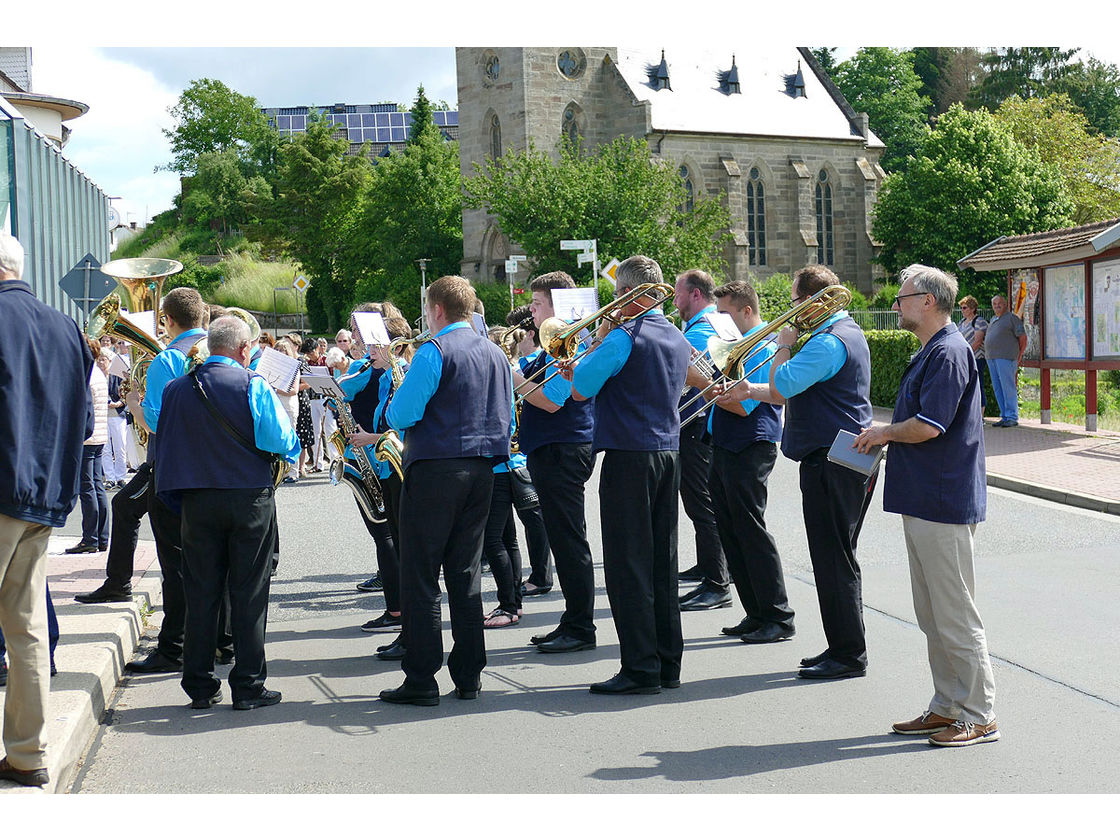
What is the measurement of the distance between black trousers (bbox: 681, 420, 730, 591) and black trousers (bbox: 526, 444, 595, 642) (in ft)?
4.41

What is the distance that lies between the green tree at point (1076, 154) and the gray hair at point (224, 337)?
4615 centimetres

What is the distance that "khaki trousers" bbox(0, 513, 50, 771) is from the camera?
4.59 meters

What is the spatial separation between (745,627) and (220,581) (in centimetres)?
315

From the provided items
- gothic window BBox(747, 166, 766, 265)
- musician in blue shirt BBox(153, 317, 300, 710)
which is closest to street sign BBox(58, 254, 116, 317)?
musician in blue shirt BBox(153, 317, 300, 710)

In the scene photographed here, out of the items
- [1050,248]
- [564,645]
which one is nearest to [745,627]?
[564,645]

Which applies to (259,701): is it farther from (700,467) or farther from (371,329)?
(700,467)

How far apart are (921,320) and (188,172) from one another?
97973 millimetres

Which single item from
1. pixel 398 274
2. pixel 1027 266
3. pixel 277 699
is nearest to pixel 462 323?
pixel 277 699

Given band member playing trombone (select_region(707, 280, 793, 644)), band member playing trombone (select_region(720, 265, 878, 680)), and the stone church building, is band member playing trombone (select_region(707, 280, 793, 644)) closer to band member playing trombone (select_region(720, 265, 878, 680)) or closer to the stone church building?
band member playing trombone (select_region(720, 265, 878, 680))

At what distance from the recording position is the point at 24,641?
4.67 meters

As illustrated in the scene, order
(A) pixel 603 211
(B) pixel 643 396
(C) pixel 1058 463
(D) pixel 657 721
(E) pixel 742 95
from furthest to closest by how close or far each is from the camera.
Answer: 1. (E) pixel 742 95
2. (A) pixel 603 211
3. (C) pixel 1058 463
4. (B) pixel 643 396
5. (D) pixel 657 721

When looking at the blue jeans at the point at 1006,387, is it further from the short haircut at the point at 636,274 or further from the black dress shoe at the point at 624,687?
the black dress shoe at the point at 624,687

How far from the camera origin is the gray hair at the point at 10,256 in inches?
191

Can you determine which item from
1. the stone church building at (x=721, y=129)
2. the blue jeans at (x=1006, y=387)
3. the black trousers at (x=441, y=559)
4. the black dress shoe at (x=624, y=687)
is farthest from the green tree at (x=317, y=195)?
the black dress shoe at (x=624, y=687)
